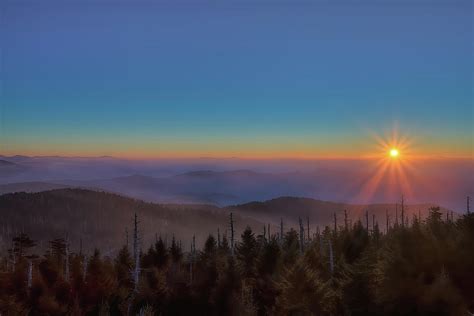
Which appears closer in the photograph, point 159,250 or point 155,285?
point 155,285

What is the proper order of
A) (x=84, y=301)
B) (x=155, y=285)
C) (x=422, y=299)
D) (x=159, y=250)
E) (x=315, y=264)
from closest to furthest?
1. (x=422, y=299)
2. (x=315, y=264)
3. (x=84, y=301)
4. (x=155, y=285)
5. (x=159, y=250)

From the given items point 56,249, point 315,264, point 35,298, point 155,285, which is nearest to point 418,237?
point 315,264

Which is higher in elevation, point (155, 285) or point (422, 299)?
point (422, 299)

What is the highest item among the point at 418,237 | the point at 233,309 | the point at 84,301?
the point at 418,237

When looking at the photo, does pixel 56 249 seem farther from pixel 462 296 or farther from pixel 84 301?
pixel 462 296

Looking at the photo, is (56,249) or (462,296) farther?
(56,249)

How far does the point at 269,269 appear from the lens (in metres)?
63.6

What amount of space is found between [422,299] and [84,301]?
125ft

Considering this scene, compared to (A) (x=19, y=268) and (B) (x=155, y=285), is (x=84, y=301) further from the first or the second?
(A) (x=19, y=268)

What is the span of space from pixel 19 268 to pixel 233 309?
134 feet

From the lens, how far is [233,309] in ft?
137

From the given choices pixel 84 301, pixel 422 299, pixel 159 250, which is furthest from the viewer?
pixel 159 250

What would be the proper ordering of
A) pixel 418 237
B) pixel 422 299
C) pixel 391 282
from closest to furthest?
pixel 422 299
pixel 391 282
pixel 418 237

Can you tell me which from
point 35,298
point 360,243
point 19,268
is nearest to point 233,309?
point 35,298
